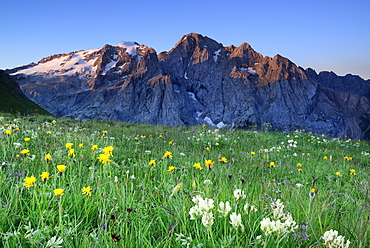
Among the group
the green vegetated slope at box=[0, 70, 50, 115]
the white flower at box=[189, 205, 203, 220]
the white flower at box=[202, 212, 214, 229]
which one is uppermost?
the green vegetated slope at box=[0, 70, 50, 115]

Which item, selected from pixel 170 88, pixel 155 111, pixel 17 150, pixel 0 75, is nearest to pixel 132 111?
pixel 155 111

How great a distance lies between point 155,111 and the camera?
624ft

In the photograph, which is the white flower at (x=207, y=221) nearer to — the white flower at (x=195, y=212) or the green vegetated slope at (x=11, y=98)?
the white flower at (x=195, y=212)

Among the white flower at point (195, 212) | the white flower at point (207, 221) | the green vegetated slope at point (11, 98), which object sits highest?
the green vegetated slope at point (11, 98)

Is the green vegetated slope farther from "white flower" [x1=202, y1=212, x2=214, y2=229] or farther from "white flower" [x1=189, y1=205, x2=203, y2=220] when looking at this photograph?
"white flower" [x1=202, y1=212, x2=214, y2=229]

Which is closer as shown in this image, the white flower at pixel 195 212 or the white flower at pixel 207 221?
the white flower at pixel 207 221

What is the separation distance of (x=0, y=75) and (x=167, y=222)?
108969mm

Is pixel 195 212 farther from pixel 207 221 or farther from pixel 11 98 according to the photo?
pixel 11 98

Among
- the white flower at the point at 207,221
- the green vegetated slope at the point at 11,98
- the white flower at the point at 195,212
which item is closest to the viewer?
the white flower at the point at 207,221

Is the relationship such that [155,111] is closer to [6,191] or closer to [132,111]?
[132,111]

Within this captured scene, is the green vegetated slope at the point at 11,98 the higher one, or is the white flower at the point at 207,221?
the green vegetated slope at the point at 11,98

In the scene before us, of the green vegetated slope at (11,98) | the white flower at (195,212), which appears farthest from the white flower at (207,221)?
the green vegetated slope at (11,98)

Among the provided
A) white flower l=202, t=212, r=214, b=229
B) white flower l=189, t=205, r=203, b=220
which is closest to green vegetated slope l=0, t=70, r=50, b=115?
white flower l=189, t=205, r=203, b=220

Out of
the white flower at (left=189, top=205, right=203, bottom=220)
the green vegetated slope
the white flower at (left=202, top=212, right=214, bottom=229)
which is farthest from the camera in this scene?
the green vegetated slope
